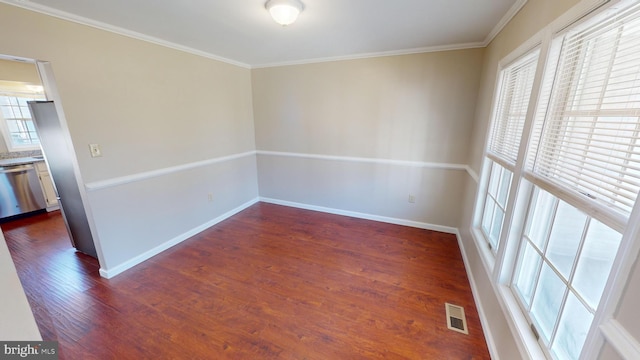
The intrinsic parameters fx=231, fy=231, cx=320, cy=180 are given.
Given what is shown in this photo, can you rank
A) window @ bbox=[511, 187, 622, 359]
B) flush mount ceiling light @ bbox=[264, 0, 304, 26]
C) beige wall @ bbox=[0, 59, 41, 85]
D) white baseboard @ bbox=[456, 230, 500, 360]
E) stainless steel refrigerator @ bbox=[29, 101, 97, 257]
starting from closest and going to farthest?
window @ bbox=[511, 187, 622, 359]
white baseboard @ bbox=[456, 230, 500, 360]
flush mount ceiling light @ bbox=[264, 0, 304, 26]
stainless steel refrigerator @ bbox=[29, 101, 97, 257]
beige wall @ bbox=[0, 59, 41, 85]

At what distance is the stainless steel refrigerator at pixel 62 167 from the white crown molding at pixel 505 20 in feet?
12.3

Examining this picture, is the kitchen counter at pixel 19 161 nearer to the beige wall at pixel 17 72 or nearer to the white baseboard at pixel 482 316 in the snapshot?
the beige wall at pixel 17 72

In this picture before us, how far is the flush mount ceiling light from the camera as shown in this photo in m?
1.66

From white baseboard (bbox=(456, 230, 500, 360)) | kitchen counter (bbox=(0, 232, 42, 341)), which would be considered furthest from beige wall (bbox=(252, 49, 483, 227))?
kitchen counter (bbox=(0, 232, 42, 341))

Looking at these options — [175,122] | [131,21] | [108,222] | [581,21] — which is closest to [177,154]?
[175,122]

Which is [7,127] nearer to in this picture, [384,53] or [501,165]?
[384,53]

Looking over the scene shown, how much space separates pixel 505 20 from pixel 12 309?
3.09 metres

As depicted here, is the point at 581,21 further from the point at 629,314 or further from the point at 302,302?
the point at 302,302

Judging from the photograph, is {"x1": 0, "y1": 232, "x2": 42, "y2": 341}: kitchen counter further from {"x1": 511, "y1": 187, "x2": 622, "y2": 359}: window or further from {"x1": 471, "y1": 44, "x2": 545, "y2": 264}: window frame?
{"x1": 471, "y1": 44, "x2": 545, "y2": 264}: window frame

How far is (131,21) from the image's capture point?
2.06m

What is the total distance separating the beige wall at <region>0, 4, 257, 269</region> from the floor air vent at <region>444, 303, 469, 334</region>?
316 centimetres

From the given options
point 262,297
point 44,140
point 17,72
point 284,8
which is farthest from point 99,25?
point 17,72

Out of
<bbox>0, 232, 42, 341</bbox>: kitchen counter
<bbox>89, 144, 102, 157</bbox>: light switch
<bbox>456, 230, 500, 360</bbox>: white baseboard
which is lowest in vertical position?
<bbox>456, 230, 500, 360</bbox>: white baseboard

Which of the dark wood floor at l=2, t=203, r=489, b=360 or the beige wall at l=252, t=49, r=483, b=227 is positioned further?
the beige wall at l=252, t=49, r=483, b=227
